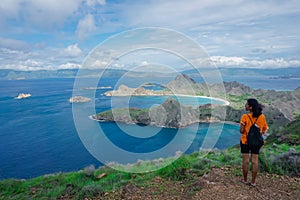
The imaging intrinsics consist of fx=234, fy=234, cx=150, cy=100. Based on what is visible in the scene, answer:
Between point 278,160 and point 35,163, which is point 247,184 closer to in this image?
point 278,160

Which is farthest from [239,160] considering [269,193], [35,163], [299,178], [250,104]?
[35,163]

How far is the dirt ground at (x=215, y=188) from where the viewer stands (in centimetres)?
386

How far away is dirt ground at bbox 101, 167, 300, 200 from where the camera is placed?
12.7 feet

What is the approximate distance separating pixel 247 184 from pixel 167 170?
5.37ft

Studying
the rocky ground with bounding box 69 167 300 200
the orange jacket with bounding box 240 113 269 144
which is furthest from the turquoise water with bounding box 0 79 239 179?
the orange jacket with bounding box 240 113 269 144

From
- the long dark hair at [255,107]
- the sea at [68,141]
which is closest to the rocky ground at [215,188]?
the long dark hair at [255,107]

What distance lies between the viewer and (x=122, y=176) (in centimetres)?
560

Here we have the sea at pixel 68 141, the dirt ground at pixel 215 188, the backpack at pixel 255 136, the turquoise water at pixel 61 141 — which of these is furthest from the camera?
the turquoise water at pixel 61 141

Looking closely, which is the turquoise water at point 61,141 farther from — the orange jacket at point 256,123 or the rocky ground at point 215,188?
the orange jacket at point 256,123

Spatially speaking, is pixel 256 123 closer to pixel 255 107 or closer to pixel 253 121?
pixel 253 121

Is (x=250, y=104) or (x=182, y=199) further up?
(x=250, y=104)

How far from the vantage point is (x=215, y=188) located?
4.02 m

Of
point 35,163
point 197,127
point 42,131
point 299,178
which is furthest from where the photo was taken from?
point 197,127

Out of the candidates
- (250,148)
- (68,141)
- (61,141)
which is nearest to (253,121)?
(250,148)
